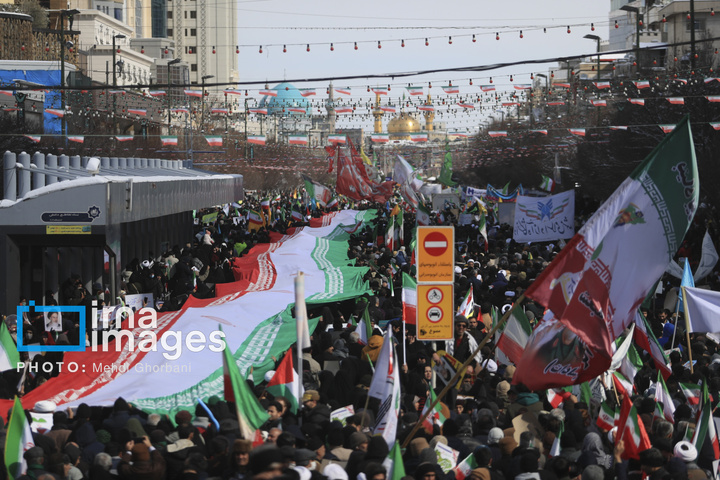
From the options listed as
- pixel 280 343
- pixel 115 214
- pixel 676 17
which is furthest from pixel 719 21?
pixel 280 343

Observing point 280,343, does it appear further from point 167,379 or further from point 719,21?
point 719,21

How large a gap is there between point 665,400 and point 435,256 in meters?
3.53

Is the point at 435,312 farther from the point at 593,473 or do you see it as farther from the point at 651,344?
the point at 593,473

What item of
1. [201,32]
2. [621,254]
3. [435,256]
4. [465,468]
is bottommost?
[465,468]

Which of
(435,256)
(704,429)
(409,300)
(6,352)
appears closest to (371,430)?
(704,429)

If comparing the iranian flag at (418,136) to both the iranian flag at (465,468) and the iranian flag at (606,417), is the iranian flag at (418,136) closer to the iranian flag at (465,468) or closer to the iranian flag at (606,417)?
the iranian flag at (606,417)

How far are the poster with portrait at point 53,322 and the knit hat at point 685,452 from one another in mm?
8553

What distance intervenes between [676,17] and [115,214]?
6671cm

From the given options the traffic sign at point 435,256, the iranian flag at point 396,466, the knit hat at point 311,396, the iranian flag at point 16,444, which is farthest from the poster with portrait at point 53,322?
the iranian flag at point 396,466

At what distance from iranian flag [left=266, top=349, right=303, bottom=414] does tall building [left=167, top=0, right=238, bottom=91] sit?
136765 mm

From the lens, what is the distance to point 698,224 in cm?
3206

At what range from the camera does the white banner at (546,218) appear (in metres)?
21.1

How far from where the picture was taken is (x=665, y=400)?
10086 millimetres

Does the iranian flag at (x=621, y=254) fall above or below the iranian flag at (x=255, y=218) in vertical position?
above
